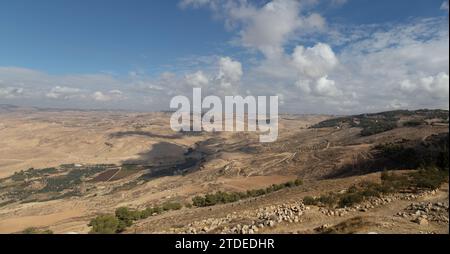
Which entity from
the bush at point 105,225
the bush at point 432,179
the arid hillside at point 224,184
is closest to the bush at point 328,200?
the arid hillside at point 224,184

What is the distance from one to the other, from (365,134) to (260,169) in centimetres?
3243

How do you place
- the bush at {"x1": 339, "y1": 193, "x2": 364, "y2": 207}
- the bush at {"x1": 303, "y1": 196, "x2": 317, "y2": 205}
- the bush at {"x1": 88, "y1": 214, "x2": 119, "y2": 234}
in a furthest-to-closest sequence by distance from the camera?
1. the bush at {"x1": 88, "y1": 214, "x2": 119, "y2": 234}
2. the bush at {"x1": 303, "y1": 196, "x2": 317, "y2": 205}
3. the bush at {"x1": 339, "y1": 193, "x2": 364, "y2": 207}

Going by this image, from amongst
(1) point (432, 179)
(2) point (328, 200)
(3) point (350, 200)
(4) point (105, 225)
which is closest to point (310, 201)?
(2) point (328, 200)

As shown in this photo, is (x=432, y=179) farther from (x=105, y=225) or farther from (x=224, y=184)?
(x=224, y=184)

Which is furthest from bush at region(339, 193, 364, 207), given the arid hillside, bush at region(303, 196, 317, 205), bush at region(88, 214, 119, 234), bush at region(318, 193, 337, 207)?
bush at region(88, 214, 119, 234)

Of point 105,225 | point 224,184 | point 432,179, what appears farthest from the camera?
point 224,184

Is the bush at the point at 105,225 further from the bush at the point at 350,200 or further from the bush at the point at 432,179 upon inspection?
the bush at the point at 432,179

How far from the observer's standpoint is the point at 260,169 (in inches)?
2667

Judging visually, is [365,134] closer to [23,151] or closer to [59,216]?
[59,216]

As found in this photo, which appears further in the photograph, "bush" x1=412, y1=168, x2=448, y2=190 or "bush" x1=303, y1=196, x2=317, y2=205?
"bush" x1=412, y1=168, x2=448, y2=190

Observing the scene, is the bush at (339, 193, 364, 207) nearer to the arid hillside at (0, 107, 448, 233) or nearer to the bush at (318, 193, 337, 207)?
the arid hillside at (0, 107, 448, 233)

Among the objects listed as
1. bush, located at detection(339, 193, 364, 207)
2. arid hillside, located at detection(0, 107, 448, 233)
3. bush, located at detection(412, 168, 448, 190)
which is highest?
bush, located at detection(412, 168, 448, 190)
